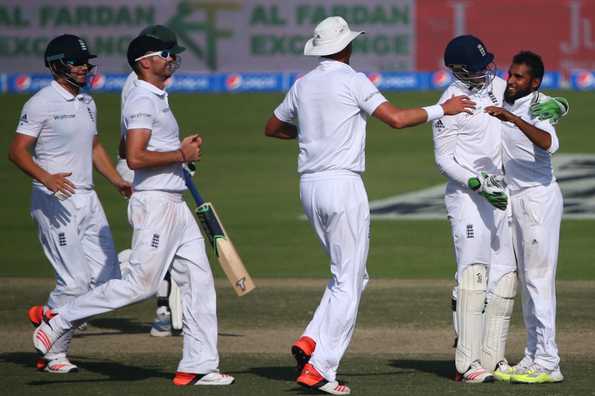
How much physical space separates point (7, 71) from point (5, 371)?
104 feet

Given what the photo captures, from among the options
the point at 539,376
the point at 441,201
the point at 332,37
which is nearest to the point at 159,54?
the point at 332,37

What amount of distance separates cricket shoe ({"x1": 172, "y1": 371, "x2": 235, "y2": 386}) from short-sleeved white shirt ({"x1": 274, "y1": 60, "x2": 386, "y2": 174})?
1.43m

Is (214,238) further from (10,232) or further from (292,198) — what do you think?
(292,198)

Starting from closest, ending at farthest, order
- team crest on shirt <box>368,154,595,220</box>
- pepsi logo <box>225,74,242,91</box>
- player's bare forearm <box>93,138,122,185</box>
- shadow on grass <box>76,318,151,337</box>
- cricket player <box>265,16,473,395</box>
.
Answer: cricket player <box>265,16,473,395</box> < player's bare forearm <box>93,138,122,185</box> < shadow on grass <box>76,318,151,337</box> < team crest on shirt <box>368,154,595,220</box> < pepsi logo <box>225,74,242,91</box>

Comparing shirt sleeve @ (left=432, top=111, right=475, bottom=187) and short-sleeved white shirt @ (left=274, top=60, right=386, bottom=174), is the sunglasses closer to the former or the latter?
short-sleeved white shirt @ (left=274, top=60, right=386, bottom=174)

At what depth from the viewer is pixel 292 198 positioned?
70.1 feet

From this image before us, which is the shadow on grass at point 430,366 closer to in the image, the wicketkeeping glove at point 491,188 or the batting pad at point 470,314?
the batting pad at point 470,314

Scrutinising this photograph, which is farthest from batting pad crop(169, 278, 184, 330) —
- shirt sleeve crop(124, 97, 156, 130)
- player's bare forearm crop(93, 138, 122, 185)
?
shirt sleeve crop(124, 97, 156, 130)

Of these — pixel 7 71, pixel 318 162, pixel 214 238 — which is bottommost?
pixel 7 71

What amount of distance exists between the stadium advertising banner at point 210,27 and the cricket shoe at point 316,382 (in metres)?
31.2

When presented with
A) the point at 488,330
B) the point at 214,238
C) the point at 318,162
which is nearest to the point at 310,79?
the point at 318,162

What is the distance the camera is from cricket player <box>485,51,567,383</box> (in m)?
8.70

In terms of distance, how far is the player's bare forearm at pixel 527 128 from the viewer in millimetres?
8297

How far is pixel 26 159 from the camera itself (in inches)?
365
